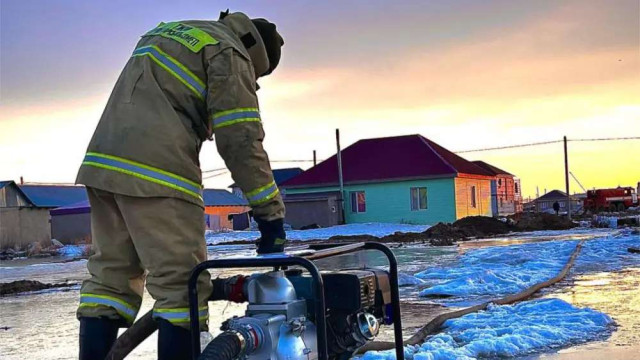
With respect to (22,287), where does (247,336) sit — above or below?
above

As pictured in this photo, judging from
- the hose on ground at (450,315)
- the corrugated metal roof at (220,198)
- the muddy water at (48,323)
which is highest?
the corrugated metal roof at (220,198)

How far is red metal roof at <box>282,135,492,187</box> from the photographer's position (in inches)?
1380

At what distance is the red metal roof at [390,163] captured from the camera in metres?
35.1

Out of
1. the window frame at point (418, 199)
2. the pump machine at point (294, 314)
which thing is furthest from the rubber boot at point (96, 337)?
the window frame at point (418, 199)

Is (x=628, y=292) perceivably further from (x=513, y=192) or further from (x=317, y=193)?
(x=513, y=192)

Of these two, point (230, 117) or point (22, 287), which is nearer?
point (230, 117)

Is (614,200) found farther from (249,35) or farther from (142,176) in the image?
(142,176)

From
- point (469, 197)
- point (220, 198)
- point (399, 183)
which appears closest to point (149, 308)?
point (399, 183)

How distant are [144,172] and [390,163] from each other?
112ft

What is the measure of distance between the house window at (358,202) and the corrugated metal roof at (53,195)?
943 inches

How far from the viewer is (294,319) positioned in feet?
8.50

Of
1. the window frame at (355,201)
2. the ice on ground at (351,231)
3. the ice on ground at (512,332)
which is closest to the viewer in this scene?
the ice on ground at (512,332)

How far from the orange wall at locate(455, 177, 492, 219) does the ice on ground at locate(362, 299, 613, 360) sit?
95.3ft

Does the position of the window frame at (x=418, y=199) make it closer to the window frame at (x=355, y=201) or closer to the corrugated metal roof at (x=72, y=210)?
the window frame at (x=355, y=201)
